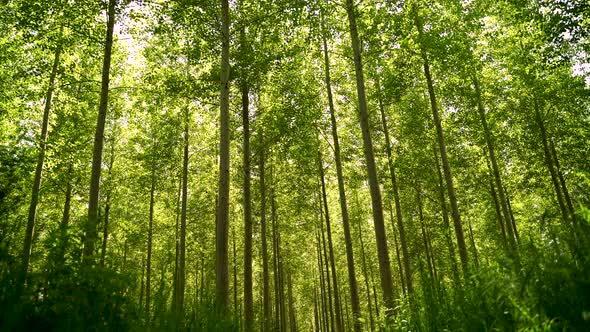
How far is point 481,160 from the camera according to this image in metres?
20.4

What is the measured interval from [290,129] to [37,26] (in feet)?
28.2

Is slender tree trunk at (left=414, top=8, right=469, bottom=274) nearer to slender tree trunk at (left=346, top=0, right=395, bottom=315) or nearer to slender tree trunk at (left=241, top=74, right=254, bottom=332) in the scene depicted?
slender tree trunk at (left=346, top=0, right=395, bottom=315)

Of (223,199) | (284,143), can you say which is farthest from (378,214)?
(284,143)

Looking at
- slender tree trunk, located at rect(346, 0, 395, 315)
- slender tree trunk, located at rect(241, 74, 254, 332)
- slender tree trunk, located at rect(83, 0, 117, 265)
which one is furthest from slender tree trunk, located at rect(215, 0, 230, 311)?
slender tree trunk, located at rect(346, 0, 395, 315)

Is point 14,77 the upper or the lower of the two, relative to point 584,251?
upper

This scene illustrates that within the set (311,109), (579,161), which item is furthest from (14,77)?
(579,161)

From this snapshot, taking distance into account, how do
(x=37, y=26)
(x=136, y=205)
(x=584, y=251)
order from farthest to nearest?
(x=136, y=205) → (x=37, y=26) → (x=584, y=251)

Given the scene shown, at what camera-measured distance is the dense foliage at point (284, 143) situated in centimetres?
328

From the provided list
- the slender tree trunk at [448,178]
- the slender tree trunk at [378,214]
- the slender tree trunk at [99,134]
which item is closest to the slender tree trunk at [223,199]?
the slender tree trunk at [99,134]

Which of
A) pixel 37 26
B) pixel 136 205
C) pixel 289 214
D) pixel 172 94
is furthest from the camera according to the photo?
pixel 136 205

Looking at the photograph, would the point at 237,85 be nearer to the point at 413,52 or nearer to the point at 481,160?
the point at 413,52

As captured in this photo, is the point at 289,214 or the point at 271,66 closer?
the point at 271,66

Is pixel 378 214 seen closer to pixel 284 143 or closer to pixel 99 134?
pixel 284 143

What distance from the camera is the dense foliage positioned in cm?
328
